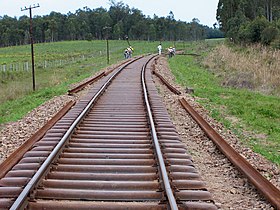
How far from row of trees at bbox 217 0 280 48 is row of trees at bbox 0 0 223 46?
6795 centimetres

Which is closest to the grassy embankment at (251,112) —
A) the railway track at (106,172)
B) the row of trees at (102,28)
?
the railway track at (106,172)

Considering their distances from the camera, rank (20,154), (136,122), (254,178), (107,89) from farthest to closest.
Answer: (107,89), (136,122), (20,154), (254,178)

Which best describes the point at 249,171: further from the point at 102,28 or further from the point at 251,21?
the point at 102,28

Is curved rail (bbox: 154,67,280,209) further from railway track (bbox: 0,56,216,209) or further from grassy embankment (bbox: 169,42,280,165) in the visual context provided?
grassy embankment (bbox: 169,42,280,165)

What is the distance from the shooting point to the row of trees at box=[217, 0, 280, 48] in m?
40.8

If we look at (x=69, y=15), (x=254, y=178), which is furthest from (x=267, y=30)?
(x=69, y=15)

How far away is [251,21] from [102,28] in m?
111

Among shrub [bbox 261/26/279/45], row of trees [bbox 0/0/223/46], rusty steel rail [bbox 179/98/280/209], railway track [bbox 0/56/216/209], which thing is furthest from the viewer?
row of trees [bbox 0/0/223/46]

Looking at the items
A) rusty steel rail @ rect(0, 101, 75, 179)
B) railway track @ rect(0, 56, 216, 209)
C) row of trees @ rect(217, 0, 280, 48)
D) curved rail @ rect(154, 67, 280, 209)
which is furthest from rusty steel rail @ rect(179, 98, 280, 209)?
row of trees @ rect(217, 0, 280, 48)

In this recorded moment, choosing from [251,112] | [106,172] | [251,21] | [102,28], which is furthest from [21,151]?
[102,28]

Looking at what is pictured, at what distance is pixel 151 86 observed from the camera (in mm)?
17766

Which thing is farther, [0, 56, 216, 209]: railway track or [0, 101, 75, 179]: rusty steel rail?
[0, 101, 75, 179]: rusty steel rail

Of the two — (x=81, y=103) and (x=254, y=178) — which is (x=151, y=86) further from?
(x=254, y=178)

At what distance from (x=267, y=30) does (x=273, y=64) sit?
17274 mm
